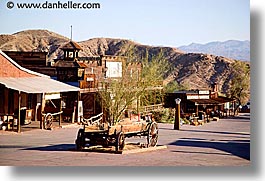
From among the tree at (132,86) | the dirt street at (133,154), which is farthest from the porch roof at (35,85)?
the tree at (132,86)

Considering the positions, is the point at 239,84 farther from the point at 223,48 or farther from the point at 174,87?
the point at 174,87

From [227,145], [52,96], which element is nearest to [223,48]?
[227,145]

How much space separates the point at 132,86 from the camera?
41.8 feet

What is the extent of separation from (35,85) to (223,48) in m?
4.76

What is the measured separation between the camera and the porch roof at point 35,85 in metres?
13.2

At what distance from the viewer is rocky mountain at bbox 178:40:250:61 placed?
11.4m

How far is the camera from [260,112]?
33.9 feet

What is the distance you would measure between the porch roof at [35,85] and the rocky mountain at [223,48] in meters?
3.65

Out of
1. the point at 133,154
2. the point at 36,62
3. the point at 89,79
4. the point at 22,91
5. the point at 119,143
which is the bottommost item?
the point at 133,154

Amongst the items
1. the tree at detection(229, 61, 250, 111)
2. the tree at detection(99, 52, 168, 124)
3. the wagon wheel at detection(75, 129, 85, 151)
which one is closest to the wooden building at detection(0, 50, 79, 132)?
the tree at detection(99, 52, 168, 124)

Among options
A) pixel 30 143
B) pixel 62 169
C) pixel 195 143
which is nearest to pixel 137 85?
pixel 195 143

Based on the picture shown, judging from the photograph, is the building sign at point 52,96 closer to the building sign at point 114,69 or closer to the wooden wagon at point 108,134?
the building sign at point 114,69

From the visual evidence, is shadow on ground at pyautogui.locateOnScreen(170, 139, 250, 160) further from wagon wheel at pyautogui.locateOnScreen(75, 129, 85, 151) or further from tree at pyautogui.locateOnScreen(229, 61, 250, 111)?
wagon wheel at pyautogui.locateOnScreen(75, 129, 85, 151)

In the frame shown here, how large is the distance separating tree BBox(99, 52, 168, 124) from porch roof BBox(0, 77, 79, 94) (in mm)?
1444
